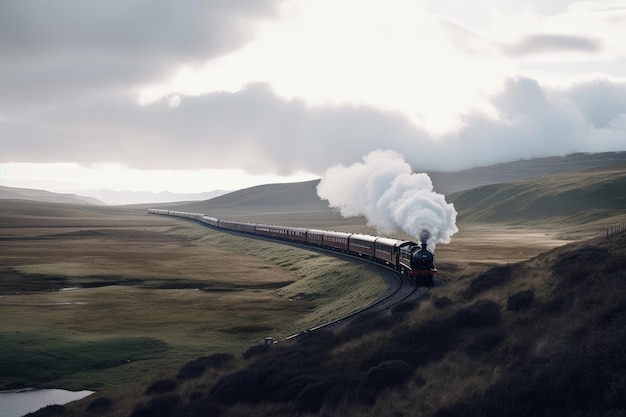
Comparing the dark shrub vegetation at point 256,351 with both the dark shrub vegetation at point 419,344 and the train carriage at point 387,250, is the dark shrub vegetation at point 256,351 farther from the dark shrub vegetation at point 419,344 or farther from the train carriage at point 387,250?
the train carriage at point 387,250

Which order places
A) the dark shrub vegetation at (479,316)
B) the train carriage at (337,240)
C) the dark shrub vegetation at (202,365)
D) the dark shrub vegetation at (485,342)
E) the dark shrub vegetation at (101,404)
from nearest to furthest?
the dark shrub vegetation at (485,342) < the dark shrub vegetation at (101,404) < the dark shrub vegetation at (479,316) < the dark shrub vegetation at (202,365) < the train carriage at (337,240)

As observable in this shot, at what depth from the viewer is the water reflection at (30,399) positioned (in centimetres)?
3334

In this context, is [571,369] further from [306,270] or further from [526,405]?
[306,270]

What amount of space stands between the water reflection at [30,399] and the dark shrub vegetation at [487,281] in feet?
76.4

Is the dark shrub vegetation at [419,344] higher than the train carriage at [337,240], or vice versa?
the train carriage at [337,240]

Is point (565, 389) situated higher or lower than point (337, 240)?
lower

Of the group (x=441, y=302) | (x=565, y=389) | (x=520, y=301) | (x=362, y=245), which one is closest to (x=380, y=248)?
(x=362, y=245)

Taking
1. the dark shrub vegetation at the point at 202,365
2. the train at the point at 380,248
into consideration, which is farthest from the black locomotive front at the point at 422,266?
the dark shrub vegetation at the point at 202,365

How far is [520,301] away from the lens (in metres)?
32.5

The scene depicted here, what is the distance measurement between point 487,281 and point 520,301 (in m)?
8.05

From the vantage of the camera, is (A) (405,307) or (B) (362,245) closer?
(A) (405,307)

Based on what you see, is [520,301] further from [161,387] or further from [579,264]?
[161,387]

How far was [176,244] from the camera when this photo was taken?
141125 millimetres

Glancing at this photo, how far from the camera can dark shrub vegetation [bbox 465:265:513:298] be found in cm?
3922
